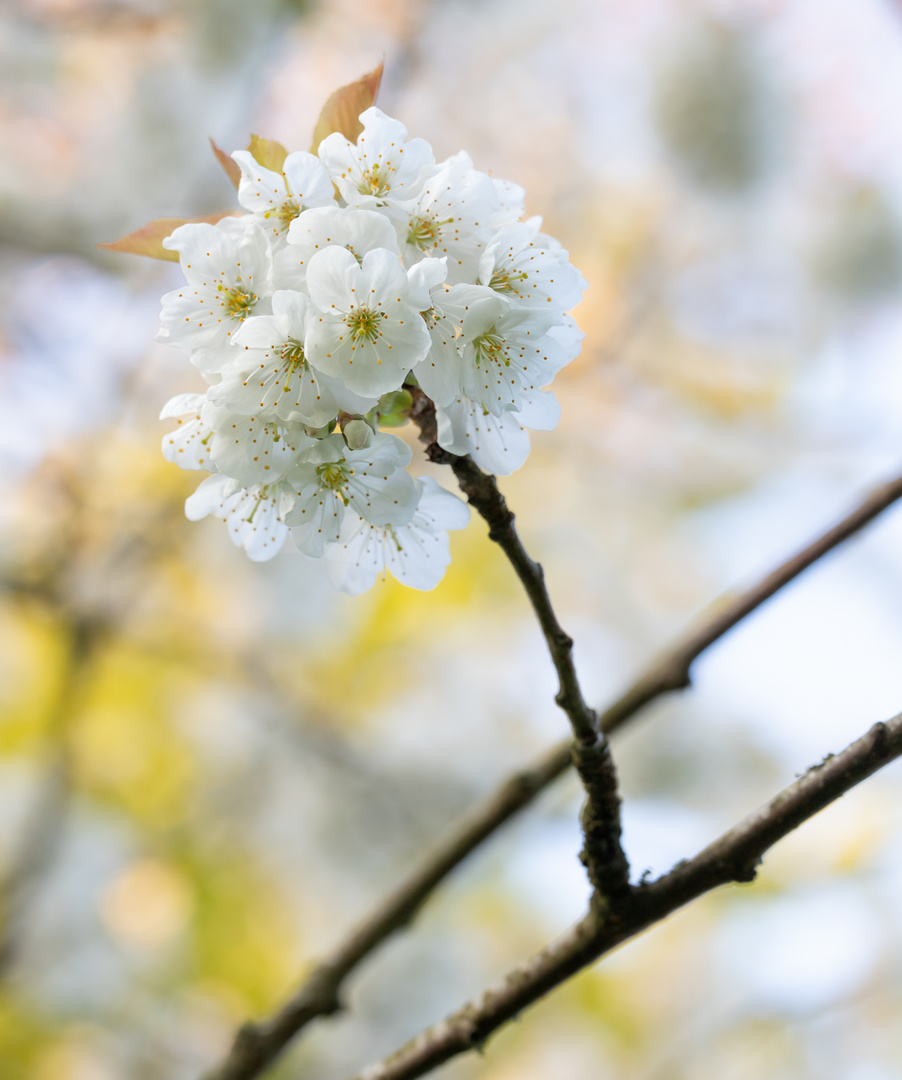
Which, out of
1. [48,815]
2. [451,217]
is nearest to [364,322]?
[451,217]

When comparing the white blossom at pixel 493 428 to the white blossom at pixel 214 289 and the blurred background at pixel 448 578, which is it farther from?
the blurred background at pixel 448 578

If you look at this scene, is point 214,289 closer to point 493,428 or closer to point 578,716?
point 493,428

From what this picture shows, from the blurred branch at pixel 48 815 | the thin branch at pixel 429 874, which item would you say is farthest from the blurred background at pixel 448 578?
the thin branch at pixel 429 874

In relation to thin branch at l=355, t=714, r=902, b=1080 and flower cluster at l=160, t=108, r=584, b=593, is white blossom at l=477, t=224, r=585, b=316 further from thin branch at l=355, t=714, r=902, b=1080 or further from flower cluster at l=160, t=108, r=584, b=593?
thin branch at l=355, t=714, r=902, b=1080

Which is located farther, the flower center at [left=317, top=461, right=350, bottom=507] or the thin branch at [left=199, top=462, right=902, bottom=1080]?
the thin branch at [left=199, top=462, right=902, bottom=1080]

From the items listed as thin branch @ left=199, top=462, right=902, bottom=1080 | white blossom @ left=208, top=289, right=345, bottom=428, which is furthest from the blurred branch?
white blossom @ left=208, top=289, right=345, bottom=428

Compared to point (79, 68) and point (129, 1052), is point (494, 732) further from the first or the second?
point (79, 68)

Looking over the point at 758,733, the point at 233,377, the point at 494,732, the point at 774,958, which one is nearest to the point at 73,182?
the point at 494,732
